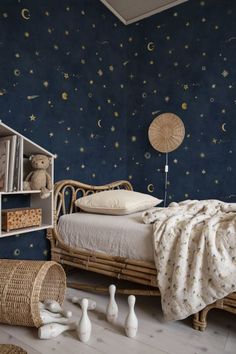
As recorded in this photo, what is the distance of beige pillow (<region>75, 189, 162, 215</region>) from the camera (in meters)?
1.98

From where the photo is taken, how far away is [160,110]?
9.34 feet

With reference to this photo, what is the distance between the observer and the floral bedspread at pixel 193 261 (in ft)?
4.30

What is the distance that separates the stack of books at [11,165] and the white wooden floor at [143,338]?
80 cm

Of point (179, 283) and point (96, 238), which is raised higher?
point (96, 238)

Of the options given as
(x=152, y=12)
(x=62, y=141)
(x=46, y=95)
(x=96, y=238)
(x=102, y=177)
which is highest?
(x=152, y=12)

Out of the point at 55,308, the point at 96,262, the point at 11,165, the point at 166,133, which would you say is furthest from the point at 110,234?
the point at 166,133

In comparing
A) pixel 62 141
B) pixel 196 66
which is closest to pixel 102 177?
pixel 62 141

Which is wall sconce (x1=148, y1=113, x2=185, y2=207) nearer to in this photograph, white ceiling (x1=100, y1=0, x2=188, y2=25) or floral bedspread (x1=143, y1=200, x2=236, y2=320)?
white ceiling (x1=100, y1=0, x2=188, y2=25)

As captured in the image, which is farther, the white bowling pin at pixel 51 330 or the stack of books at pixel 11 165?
the stack of books at pixel 11 165

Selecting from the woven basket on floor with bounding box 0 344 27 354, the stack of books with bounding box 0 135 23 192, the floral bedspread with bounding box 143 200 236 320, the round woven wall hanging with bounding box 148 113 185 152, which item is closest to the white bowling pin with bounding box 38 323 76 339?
the woven basket on floor with bounding box 0 344 27 354

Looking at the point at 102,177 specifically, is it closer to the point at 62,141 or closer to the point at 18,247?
the point at 62,141

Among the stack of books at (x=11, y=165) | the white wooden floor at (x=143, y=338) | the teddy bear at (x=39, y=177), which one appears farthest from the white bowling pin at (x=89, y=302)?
the stack of books at (x=11, y=165)

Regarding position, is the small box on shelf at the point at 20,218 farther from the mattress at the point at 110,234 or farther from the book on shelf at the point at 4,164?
the mattress at the point at 110,234

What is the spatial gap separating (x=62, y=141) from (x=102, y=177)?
2.03 feet
